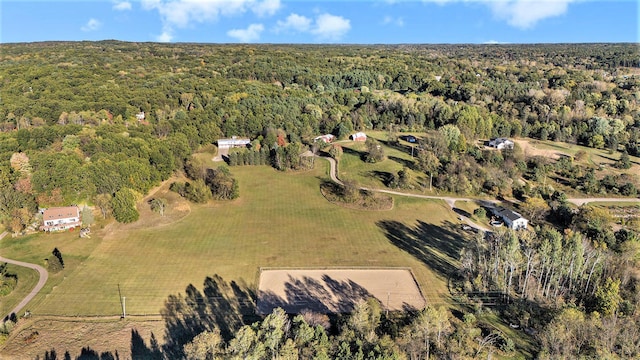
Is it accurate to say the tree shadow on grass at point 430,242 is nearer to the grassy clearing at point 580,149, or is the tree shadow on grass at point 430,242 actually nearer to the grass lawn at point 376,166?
the grass lawn at point 376,166

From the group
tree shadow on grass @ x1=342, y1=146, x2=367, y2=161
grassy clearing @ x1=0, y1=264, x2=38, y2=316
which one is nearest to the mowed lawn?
grassy clearing @ x1=0, y1=264, x2=38, y2=316

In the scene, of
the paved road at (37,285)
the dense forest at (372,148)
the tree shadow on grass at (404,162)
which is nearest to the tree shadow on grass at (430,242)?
the dense forest at (372,148)

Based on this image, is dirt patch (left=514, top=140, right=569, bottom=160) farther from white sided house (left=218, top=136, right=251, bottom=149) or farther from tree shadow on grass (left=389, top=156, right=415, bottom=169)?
white sided house (left=218, top=136, right=251, bottom=149)

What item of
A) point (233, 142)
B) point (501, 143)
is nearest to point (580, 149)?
point (501, 143)

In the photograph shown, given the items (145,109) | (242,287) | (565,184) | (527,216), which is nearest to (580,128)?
(565,184)

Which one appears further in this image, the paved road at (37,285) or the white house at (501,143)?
the white house at (501,143)
